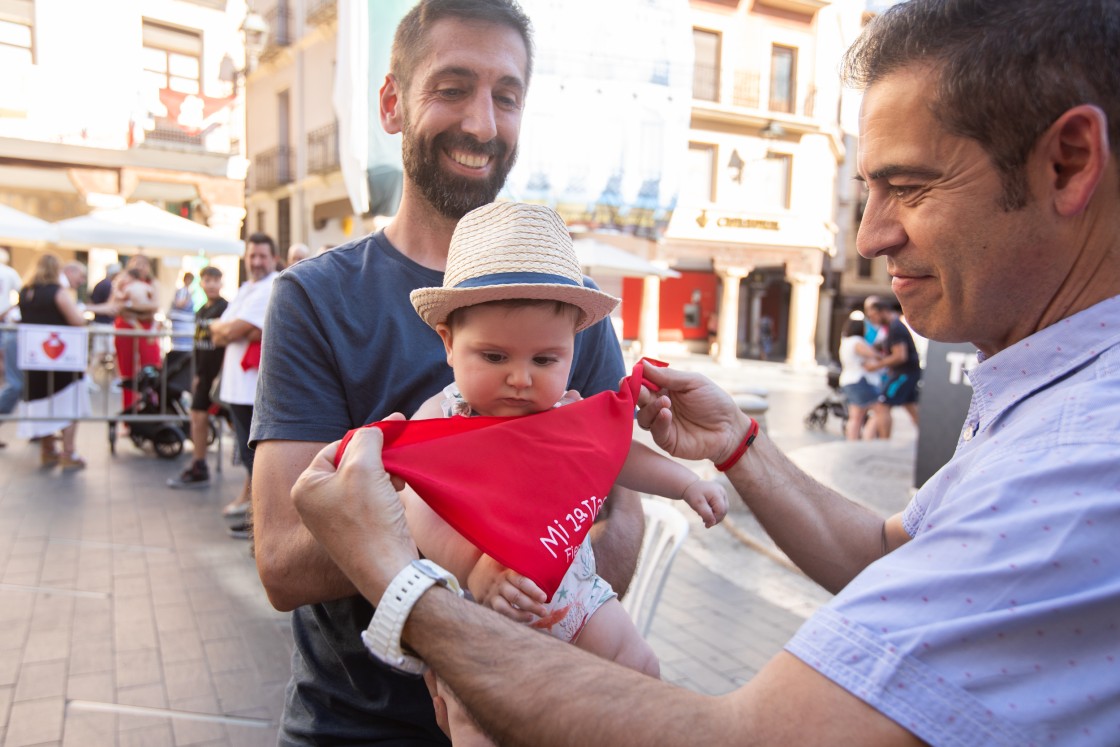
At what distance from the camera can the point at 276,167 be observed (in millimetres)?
25734

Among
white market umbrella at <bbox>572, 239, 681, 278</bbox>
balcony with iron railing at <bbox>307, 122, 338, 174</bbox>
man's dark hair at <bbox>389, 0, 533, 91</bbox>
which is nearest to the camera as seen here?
man's dark hair at <bbox>389, 0, 533, 91</bbox>

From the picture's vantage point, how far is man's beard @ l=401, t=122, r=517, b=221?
1782mm

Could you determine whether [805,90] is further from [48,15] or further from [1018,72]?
[1018,72]

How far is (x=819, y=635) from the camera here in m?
0.96

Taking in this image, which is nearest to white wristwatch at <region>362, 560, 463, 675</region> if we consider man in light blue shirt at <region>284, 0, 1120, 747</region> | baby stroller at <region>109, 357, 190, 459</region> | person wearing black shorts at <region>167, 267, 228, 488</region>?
man in light blue shirt at <region>284, 0, 1120, 747</region>

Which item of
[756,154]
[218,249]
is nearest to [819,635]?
[218,249]

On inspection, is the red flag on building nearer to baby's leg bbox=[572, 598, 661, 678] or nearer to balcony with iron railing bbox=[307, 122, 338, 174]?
baby's leg bbox=[572, 598, 661, 678]

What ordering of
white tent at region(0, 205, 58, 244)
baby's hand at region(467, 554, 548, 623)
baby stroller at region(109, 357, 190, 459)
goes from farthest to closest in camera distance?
1. white tent at region(0, 205, 58, 244)
2. baby stroller at region(109, 357, 190, 459)
3. baby's hand at region(467, 554, 548, 623)

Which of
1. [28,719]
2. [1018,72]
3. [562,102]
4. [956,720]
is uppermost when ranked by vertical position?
[562,102]

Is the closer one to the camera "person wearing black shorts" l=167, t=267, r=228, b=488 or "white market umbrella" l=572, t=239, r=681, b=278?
"person wearing black shorts" l=167, t=267, r=228, b=488

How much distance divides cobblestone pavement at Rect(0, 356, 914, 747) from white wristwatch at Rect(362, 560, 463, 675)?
2762 millimetres

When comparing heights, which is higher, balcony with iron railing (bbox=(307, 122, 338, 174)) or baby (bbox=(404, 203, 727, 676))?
balcony with iron railing (bbox=(307, 122, 338, 174))

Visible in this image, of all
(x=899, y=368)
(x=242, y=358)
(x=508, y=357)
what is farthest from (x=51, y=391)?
(x=899, y=368)

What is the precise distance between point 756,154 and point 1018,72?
93.8ft
